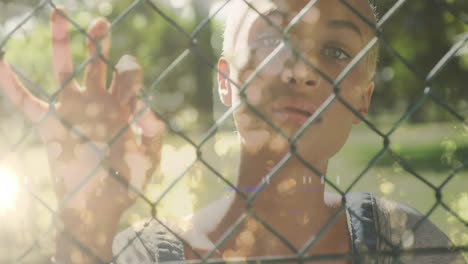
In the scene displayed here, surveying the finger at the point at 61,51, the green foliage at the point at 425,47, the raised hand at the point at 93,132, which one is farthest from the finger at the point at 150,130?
the green foliage at the point at 425,47

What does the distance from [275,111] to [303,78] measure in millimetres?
121

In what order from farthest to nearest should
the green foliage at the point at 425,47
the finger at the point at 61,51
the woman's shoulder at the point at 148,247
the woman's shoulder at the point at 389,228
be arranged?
the green foliage at the point at 425,47, the woman's shoulder at the point at 389,228, the woman's shoulder at the point at 148,247, the finger at the point at 61,51

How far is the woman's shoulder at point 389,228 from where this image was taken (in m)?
2.20

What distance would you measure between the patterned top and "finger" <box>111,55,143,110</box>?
0.56m

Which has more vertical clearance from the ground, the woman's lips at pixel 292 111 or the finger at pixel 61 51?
the woman's lips at pixel 292 111

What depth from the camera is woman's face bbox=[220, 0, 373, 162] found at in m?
1.97

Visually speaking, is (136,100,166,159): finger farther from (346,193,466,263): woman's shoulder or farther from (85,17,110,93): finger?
(346,193,466,263): woman's shoulder

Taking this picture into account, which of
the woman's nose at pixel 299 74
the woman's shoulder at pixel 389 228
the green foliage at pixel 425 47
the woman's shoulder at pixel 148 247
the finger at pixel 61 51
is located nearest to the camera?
the finger at pixel 61 51

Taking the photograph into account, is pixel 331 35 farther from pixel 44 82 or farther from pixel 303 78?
pixel 44 82

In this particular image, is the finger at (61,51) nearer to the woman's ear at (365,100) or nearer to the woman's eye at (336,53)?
the woman's eye at (336,53)

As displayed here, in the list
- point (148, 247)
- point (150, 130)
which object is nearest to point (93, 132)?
point (150, 130)

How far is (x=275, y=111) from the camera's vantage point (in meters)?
1.98

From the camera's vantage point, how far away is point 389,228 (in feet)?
7.33

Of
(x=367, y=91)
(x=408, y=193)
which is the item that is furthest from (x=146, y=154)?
(x=408, y=193)
